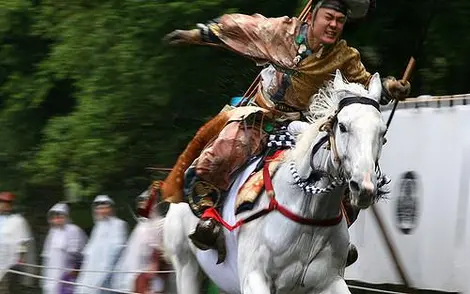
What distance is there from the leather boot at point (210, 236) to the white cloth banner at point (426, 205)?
2.03m

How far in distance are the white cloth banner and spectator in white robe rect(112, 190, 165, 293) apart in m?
1.88

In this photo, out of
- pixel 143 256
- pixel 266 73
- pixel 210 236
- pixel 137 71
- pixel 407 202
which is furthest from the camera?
pixel 137 71

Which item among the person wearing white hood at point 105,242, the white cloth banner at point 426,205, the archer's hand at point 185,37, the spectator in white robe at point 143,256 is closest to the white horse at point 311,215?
the archer's hand at point 185,37

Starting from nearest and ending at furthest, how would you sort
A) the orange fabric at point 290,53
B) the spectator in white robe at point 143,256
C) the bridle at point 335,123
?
1. the bridle at point 335,123
2. the orange fabric at point 290,53
3. the spectator in white robe at point 143,256

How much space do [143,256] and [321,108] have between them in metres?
4.56

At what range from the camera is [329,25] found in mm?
6309

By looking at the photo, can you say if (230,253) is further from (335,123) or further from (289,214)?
(335,123)

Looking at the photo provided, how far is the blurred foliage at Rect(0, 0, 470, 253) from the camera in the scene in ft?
35.9

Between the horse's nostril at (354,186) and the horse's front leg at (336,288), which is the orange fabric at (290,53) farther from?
the horse's nostril at (354,186)

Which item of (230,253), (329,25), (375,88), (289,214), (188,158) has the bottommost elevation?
(230,253)

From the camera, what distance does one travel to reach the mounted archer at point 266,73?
21.0 feet

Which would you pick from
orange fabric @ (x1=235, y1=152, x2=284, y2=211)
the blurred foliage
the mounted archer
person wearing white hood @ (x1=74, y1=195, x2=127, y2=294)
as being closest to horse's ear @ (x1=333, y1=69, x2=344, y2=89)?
the mounted archer

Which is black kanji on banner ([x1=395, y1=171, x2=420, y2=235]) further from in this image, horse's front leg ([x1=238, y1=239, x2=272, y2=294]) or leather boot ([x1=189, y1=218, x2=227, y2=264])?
horse's front leg ([x1=238, y1=239, x2=272, y2=294])

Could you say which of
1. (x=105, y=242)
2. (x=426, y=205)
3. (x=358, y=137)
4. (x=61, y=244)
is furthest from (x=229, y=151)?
(x=61, y=244)
